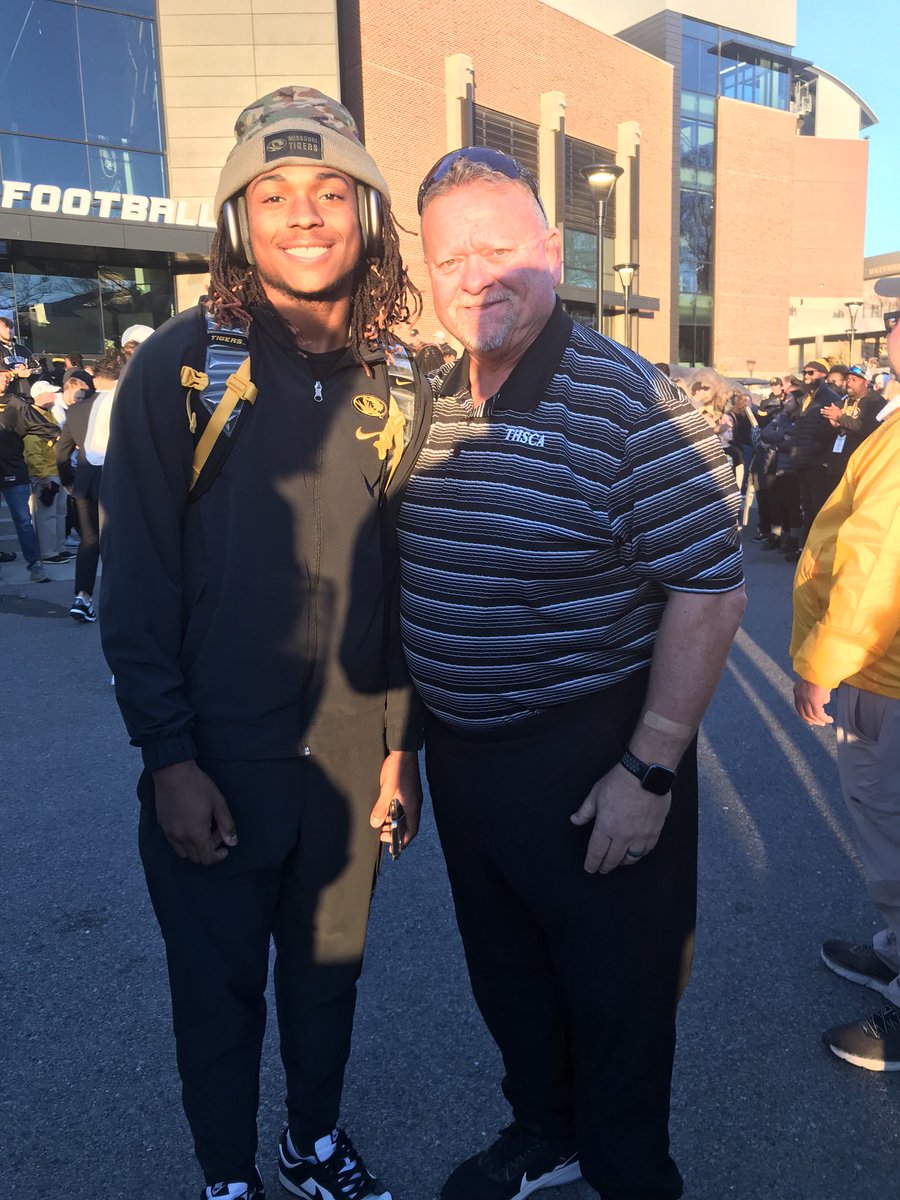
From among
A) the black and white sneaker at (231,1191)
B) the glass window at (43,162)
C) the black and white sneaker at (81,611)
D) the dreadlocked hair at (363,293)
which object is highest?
the glass window at (43,162)

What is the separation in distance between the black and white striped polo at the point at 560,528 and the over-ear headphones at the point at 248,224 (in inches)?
17.2

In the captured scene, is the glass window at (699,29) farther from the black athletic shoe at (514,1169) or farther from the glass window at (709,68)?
the black athletic shoe at (514,1169)

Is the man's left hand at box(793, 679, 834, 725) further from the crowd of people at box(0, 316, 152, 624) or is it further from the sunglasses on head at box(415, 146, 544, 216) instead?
the crowd of people at box(0, 316, 152, 624)

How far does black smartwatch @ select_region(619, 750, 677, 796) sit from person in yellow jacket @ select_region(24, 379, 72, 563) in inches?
346

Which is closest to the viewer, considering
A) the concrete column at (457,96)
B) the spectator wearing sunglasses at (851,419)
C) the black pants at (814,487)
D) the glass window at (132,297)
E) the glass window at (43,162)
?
the spectator wearing sunglasses at (851,419)

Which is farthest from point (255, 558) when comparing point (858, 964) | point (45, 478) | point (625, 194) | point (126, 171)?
point (625, 194)

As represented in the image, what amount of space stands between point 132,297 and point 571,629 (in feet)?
70.3

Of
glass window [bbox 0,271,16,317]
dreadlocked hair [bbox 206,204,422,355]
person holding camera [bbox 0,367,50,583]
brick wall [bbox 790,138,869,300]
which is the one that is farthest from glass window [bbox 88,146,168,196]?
brick wall [bbox 790,138,869,300]

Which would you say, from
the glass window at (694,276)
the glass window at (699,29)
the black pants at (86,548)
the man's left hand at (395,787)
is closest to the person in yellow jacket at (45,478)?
the black pants at (86,548)

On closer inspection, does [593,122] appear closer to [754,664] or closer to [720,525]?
[754,664]

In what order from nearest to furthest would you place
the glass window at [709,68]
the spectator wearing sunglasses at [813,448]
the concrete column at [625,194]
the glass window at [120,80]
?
the spectator wearing sunglasses at [813,448]
the glass window at [120,80]
the concrete column at [625,194]
the glass window at [709,68]

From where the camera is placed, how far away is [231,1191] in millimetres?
1898

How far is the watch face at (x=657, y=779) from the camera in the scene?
163cm

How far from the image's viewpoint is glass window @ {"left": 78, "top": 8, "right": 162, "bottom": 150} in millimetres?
18688
